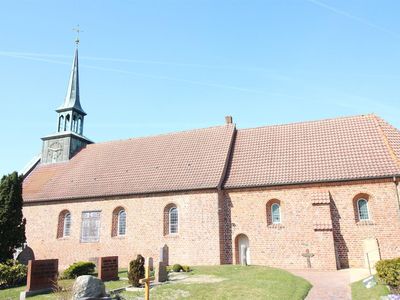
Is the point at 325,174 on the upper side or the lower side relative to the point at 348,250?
upper

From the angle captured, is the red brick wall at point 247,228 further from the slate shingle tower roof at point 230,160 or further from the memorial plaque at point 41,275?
the memorial plaque at point 41,275

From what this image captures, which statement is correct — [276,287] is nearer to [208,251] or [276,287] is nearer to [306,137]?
[208,251]

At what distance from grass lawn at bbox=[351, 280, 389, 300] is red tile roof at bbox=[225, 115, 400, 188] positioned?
757cm

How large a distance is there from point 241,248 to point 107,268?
7.87 m

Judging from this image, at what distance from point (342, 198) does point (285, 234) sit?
364 centimetres

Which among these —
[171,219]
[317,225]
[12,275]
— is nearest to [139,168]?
[171,219]

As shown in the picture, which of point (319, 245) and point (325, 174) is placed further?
point (325, 174)

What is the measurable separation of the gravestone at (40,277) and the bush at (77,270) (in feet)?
7.17

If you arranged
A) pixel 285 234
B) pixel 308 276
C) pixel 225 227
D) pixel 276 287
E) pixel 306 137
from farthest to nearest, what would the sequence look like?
pixel 306 137 < pixel 225 227 < pixel 285 234 < pixel 308 276 < pixel 276 287

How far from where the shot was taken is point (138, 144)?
27.5 meters

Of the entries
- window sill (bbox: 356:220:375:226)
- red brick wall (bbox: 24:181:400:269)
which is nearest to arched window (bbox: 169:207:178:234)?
red brick wall (bbox: 24:181:400:269)

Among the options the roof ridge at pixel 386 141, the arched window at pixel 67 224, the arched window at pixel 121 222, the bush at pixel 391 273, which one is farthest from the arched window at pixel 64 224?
the roof ridge at pixel 386 141

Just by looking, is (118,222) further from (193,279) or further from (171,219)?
(193,279)

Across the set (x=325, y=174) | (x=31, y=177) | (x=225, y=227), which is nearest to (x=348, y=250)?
(x=325, y=174)
